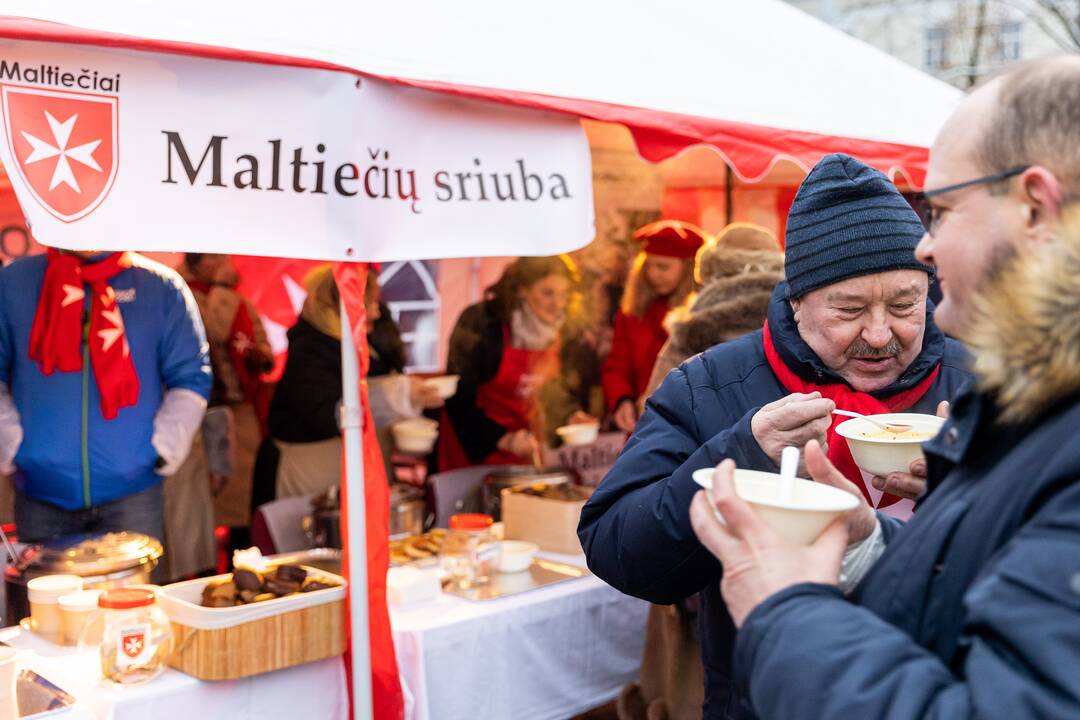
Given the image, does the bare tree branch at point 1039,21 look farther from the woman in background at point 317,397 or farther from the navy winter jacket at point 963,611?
the navy winter jacket at point 963,611

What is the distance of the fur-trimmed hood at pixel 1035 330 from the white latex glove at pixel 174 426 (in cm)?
340

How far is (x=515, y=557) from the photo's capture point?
344 cm

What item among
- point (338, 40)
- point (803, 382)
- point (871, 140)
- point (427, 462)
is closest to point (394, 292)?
point (427, 462)

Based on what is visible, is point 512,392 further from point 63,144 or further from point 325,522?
point 63,144

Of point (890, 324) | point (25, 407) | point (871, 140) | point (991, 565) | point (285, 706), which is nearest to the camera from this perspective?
point (991, 565)

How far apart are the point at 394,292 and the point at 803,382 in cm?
563

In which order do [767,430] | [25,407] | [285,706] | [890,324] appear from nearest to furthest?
[767,430] < [890,324] < [285,706] < [25,407]

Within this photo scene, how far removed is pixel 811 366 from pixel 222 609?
1.61 metres

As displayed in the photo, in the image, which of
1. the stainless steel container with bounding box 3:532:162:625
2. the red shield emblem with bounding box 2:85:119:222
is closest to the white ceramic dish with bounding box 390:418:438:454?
the stainless steel container with bounding box 3:532:162:625

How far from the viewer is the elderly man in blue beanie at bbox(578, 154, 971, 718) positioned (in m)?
1.84

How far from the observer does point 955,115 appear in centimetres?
112

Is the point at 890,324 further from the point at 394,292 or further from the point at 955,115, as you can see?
the point at 394,292

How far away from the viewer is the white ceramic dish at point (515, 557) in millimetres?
3434

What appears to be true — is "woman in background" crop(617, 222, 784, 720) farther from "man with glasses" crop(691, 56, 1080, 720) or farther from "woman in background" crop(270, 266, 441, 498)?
"man with glasses" crop(691, 56, 1080, 720)
